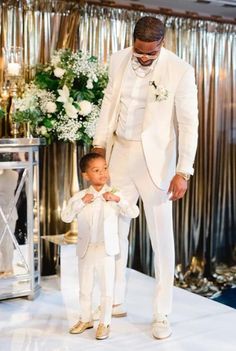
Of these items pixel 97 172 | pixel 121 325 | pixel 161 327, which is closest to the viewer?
pixel 97 172

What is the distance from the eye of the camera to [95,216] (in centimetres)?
264

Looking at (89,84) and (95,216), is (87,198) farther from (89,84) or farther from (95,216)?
(89,84)

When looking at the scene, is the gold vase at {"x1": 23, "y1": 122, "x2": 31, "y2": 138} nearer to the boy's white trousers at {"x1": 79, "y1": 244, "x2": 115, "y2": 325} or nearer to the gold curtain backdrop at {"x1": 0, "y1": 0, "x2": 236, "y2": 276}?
the gold curtain backdrop at {"x1": 0, "y1": 0, "x2": 236, "y2": 276}

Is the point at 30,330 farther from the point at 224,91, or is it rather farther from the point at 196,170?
the point at 224,91

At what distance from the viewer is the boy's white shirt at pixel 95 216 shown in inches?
104

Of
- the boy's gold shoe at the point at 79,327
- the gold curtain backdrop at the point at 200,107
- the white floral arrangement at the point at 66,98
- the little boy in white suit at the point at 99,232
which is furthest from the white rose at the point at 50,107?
the boy's gold shoe at the point at 79,327

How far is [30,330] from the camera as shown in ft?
9.28

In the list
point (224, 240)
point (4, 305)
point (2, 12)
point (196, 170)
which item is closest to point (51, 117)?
point (2, 12)

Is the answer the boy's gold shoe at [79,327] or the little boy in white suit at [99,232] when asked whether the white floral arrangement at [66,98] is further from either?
the boy's gold shoe at [79,327]

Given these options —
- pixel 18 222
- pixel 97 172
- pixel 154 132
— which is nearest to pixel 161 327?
pixel 97 172

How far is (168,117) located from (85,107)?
0.94m

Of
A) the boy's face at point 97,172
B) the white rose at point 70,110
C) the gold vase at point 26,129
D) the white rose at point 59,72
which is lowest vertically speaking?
the boy's face at point 97,172

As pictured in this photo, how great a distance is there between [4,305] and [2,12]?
1976 mm

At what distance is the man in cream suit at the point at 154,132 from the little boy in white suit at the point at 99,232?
0.51 feet
